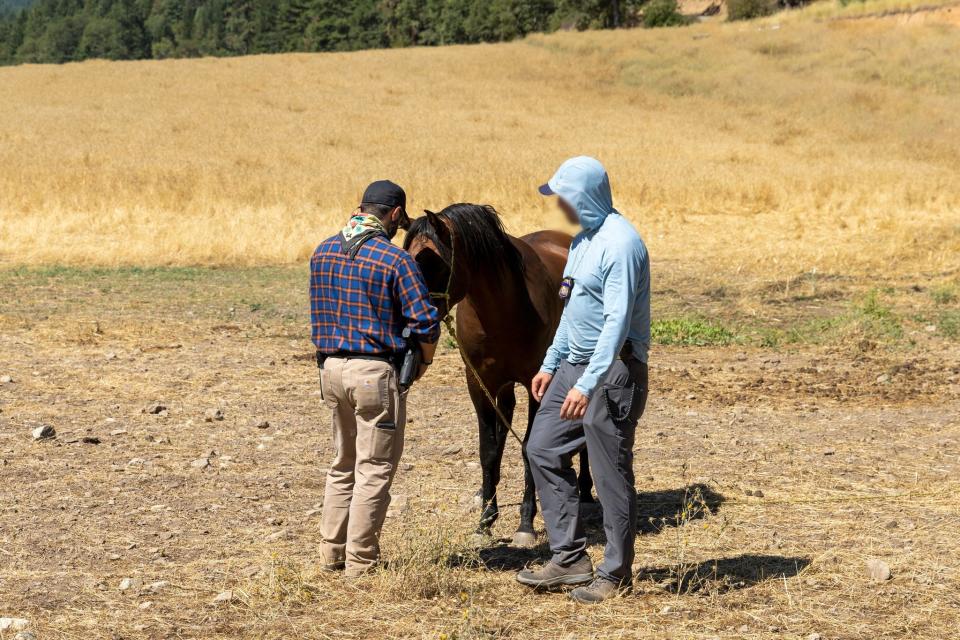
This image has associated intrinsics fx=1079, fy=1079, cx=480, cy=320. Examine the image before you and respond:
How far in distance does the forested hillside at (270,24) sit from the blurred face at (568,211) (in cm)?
7237

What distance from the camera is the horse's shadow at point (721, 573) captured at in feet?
16.9

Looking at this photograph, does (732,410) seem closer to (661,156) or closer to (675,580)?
(675,580)

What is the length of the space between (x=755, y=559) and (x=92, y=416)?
5.48 m

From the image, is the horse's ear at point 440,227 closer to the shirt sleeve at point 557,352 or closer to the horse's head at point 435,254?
the horse's head at point 435,254

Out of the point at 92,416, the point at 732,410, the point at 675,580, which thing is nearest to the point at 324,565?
the point at 675,580

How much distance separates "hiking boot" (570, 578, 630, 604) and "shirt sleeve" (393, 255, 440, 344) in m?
1.32

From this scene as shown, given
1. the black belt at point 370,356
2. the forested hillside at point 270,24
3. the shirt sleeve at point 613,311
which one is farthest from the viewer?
the forested hillside at point 270,24

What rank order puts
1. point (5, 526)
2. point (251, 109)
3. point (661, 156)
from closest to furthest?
point (5, 526), point (661, 156), point (251, 109)

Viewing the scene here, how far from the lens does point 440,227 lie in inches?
214

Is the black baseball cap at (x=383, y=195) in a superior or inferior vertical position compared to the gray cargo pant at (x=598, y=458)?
superior

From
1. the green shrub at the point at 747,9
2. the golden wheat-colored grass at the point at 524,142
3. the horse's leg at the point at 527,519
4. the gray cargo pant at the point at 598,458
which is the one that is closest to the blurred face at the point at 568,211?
the gray cargo pant at the point at 598,458

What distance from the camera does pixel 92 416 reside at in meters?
8.66

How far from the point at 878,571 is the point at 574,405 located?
1.93 metres

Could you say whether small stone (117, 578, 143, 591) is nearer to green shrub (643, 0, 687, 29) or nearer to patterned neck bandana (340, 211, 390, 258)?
patterned neck bandana (340, 211, 390, 258)
